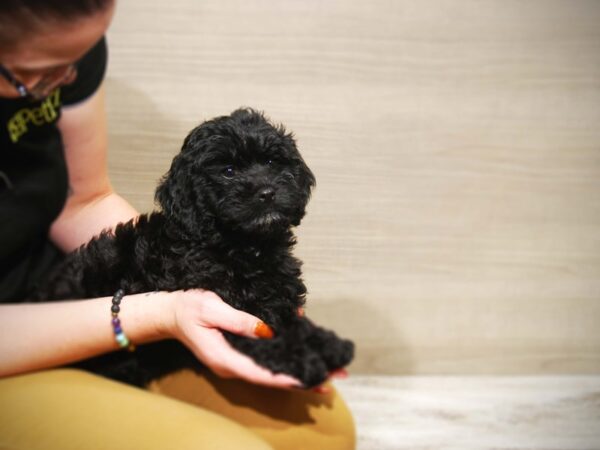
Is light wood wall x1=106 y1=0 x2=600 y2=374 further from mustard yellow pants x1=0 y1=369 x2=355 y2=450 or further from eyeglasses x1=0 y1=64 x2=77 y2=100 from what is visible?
mustard yellow pants x1=0 y1=369 x2=355 y2=450

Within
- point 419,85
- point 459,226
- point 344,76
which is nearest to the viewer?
point 344,76

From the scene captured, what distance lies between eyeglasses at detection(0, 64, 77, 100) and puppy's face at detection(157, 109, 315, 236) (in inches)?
7.7

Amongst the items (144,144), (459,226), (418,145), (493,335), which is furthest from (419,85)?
(493,335)

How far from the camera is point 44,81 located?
2.20 feet

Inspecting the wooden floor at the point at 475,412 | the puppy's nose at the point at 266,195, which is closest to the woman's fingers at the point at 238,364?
the puppy's nose at the point at 266,195

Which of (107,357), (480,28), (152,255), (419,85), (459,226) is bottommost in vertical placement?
(107,357)

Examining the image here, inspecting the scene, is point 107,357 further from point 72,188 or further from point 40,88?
point 40,88

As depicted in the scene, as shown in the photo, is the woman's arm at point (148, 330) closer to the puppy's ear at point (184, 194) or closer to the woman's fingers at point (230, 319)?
the woman's fingers at point (230, 319)

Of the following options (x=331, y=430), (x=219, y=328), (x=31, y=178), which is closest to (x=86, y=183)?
(x=31, y=178)

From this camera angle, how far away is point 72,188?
2.56 ft

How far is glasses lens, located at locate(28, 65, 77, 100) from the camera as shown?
0.67 meters

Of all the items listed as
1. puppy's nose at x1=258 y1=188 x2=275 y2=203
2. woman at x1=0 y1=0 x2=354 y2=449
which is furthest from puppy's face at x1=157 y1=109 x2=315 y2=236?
woman at x1=0 y1=0 x2=354 y2=449

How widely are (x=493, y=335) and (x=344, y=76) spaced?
2.83 feet

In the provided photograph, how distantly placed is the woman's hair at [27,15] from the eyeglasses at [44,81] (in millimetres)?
48
